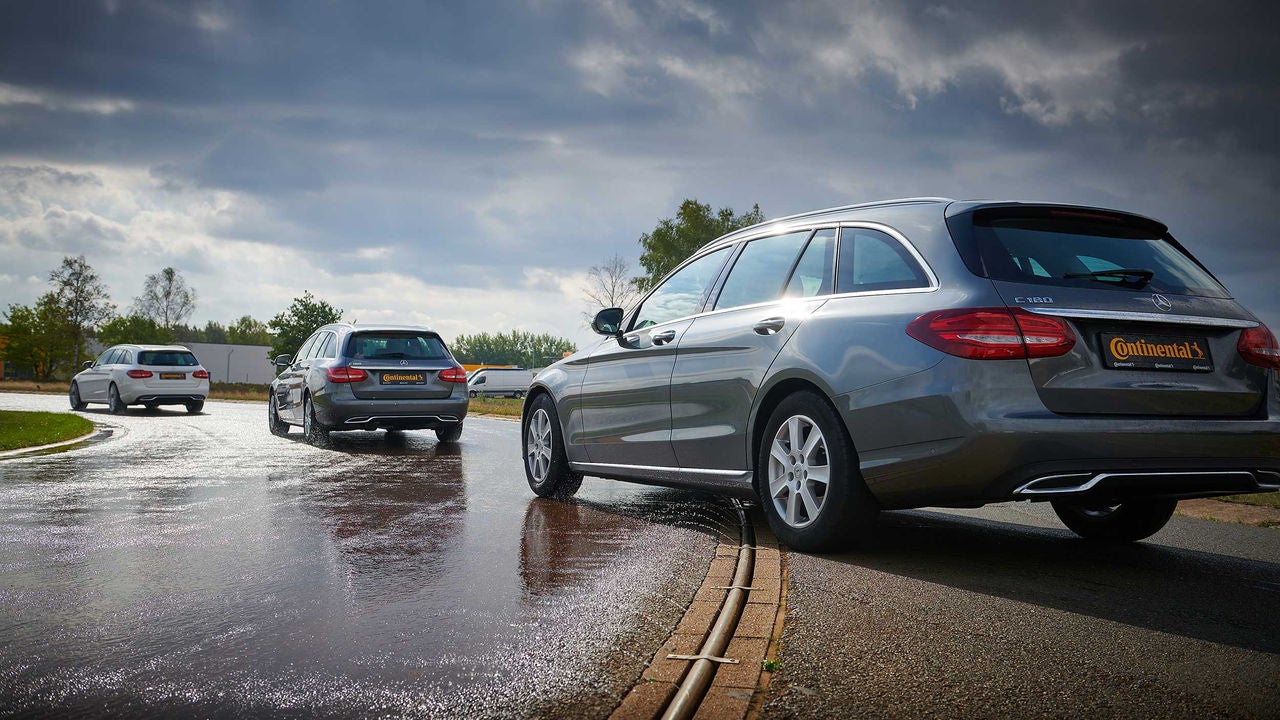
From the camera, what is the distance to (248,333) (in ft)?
533

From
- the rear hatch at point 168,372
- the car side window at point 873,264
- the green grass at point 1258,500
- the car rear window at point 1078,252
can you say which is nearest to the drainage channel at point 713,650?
the car side window at point 873,264

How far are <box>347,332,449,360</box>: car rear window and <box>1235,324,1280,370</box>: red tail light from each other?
1116 cm

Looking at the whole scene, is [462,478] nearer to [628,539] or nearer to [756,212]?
[628,539]

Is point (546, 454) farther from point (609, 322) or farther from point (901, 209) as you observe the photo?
point (901, 209)

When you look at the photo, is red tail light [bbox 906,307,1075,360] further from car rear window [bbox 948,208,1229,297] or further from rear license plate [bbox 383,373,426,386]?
rear license plate [bbox 383,373,426,386]

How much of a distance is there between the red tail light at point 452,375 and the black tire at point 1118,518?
9.59m

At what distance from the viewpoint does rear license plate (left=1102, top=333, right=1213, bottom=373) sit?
4.82m

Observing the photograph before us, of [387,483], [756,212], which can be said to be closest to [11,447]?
[387,483]

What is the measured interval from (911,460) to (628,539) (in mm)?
2032

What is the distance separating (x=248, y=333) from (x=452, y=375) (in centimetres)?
15913

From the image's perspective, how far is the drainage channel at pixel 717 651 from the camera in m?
3.14

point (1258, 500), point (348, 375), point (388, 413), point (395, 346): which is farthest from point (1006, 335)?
point (395, 346)

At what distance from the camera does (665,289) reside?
7.58m

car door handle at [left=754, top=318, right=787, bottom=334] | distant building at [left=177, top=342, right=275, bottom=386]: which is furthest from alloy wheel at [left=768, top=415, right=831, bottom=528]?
distant building at [left=177, top=342, right=275, bottom=386]
